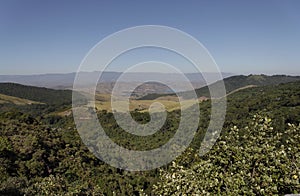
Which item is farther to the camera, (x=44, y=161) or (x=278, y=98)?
(x=278, y=98)

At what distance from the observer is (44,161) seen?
5403cm

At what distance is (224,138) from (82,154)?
5856 cm

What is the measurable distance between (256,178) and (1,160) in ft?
148

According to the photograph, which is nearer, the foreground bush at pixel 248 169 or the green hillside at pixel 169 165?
the foreground bush at pixel 248 169

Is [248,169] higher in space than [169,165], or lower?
higher

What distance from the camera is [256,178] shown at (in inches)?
316

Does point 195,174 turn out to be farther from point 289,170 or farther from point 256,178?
point 289,170

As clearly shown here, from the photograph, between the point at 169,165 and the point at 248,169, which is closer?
the point at 248,169

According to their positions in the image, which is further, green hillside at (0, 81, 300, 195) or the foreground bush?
green hillside at (0, 81, 300, 195)

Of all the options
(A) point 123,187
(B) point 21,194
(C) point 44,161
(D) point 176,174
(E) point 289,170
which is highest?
(E) point 289,170

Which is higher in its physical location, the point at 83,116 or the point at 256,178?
the point at 256,178

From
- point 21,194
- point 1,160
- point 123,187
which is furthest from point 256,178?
point 123,187

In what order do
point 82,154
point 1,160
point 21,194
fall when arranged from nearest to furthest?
point 21,194, point 1,160, point 82,154

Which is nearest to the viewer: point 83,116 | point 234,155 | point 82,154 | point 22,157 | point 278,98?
point 234,155
